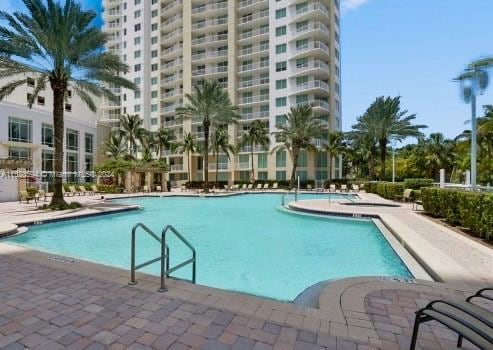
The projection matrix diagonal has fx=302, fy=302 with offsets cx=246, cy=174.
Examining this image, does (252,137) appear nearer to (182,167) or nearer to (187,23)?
(182,167)

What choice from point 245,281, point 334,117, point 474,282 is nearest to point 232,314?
point 245,281

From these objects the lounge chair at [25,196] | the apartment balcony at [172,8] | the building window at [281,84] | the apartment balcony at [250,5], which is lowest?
the lounge chair at [25,196]

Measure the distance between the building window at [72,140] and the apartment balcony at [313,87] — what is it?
106ft

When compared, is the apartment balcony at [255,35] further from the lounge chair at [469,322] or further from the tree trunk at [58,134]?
the lounge chair at [469,322]

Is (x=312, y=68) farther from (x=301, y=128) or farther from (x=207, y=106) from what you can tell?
(x=207, y=106)

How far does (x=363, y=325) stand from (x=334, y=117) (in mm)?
43891

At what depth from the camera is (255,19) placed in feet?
153

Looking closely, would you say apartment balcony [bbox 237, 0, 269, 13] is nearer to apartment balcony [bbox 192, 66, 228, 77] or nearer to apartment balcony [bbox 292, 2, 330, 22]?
apartment balcony [bbox 292, 2, 330, 22]

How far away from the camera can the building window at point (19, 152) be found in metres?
34.4

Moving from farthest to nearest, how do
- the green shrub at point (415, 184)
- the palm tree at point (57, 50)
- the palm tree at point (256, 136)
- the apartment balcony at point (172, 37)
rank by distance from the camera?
the apartment balcony at point (172, 37) < the palm tree at point (256, 136) < the green shrub at point (415, 184) < the palm tree at point (57, 50)

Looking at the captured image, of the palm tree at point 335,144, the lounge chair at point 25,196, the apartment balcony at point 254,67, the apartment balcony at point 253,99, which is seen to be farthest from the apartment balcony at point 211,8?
the lounge chair at point 25,196

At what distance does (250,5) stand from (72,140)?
33544 mm

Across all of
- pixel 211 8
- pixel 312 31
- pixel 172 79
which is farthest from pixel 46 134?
pixel 312 31

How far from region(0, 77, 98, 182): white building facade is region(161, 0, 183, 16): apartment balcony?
73.0ft
